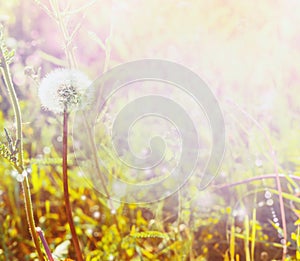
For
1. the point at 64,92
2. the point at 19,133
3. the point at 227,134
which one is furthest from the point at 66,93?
the point at 227,134

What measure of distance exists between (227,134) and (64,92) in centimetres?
82

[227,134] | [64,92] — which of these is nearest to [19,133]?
[64,92]

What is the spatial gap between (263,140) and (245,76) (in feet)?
2.05

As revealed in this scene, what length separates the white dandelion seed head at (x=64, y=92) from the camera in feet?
3.41

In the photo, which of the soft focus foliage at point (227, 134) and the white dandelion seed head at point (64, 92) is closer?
the white dandelion seed head at point (64, 92)

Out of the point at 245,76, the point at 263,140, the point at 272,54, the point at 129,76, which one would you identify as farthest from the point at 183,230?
the point at 272,54

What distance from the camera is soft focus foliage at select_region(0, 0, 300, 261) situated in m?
1.38

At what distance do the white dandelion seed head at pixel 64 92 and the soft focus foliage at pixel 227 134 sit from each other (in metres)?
0.09

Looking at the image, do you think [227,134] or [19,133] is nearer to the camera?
[19,133]

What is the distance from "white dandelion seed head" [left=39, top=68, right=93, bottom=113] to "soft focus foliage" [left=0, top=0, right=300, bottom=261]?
92 mm

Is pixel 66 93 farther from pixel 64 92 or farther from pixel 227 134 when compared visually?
pixel 227 134

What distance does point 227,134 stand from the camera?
1740mm

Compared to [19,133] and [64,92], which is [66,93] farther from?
[19,133]

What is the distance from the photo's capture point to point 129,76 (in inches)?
81.7
